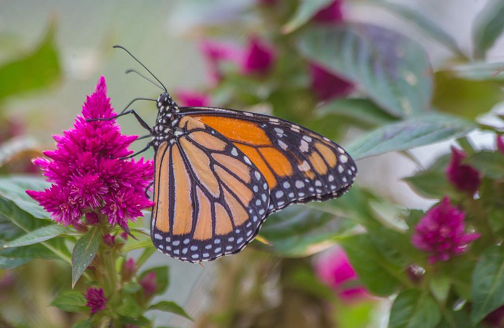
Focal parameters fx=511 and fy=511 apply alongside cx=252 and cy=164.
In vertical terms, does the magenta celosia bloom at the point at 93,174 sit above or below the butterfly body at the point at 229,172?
above

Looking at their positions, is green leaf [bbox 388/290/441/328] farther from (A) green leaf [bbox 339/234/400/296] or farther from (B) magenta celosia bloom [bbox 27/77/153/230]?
(B) magenta celosia bloom [bbox 27/77/153/230]

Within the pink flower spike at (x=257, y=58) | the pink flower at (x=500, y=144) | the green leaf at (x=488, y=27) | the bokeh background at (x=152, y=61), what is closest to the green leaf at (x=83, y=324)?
the bokeh background at (x=152, y=61)

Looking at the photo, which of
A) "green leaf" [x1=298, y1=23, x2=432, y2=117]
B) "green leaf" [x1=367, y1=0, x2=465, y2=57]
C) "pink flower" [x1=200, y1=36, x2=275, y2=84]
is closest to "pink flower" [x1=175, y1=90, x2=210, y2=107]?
"pink flower" [x1=200, y1=36, x2=275, y2=84]

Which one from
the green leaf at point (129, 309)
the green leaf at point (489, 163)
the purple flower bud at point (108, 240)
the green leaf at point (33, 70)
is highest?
the green leaf at point (33, 70)

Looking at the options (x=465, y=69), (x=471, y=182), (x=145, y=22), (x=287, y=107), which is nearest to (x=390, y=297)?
(x=471, y=182)

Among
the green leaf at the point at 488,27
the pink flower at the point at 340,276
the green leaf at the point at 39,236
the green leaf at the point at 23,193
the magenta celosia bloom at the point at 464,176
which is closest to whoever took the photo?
the green leaf at the point at 39,236

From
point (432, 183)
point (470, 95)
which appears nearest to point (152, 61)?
point (470, 95)

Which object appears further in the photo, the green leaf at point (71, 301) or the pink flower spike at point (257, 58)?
the pink flower spike at point (257, 58)

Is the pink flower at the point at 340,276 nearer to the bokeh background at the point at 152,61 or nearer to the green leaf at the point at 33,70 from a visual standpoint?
the bokeh background at the point at 152,61
